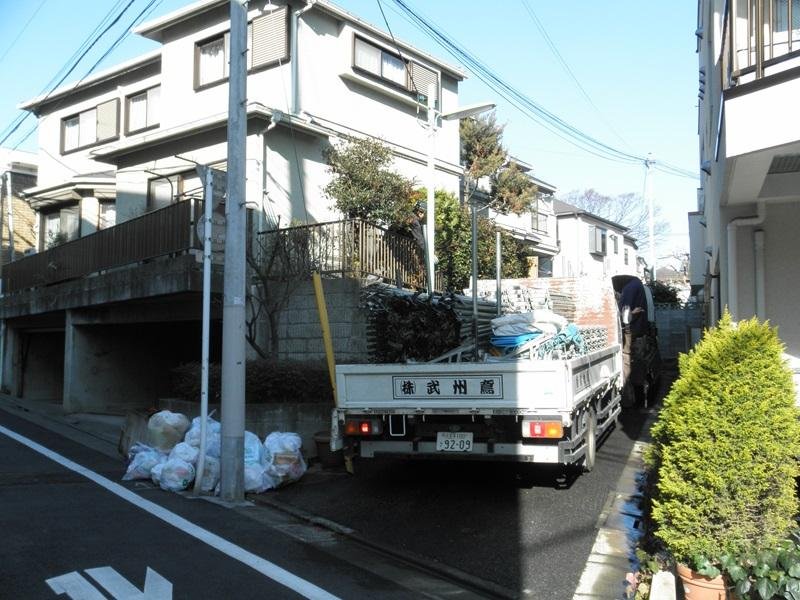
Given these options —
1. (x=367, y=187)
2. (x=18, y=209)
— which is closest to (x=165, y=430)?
(x=367, y=187)

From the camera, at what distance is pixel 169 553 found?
6059mm

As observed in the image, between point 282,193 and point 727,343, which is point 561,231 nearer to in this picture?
point 282,193

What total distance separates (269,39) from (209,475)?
35.4 ft

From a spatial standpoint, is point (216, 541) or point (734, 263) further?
point (734, 263)

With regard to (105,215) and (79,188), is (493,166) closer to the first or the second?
(105,215)

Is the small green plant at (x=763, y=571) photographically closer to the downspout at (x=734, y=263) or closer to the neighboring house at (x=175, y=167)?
the downspout at (x=734, y=263)

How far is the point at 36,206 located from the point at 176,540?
19.0 metres

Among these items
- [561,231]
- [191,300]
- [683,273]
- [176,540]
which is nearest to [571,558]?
[176,540]

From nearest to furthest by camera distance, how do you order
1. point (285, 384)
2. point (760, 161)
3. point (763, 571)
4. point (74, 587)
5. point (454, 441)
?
point (763, 571)
point (74, 587)
point (760, 161)
point (454, 441)
point (285, 384)

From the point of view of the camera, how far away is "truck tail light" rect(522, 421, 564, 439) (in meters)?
6.61

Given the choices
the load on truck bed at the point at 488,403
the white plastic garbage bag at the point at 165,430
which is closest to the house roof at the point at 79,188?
the white plastic garbage bag at the point at 165,430

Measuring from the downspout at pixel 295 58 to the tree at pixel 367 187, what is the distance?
4.42 feet

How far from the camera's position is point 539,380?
21.9 feet

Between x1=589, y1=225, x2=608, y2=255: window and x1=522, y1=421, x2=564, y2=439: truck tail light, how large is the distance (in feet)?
94.3
